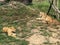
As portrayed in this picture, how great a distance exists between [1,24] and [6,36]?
37.7 inches

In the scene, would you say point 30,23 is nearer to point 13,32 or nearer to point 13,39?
point 13,32

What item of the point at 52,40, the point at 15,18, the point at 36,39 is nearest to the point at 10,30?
the point at 36,39

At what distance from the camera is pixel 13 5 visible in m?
9.48

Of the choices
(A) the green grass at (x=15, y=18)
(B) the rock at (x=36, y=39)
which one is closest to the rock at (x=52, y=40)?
(B) the rock at (x=36, y=39)

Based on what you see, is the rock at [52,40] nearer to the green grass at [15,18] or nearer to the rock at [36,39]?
the rock at [36,39]

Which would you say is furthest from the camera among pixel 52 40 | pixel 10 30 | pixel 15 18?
pixel 15 18

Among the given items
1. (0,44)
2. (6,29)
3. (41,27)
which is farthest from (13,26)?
(0,44)

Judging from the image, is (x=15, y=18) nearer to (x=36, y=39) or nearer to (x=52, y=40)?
(x=36, y=39)

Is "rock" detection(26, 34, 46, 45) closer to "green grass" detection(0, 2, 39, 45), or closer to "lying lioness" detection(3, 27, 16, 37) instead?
"green grass" detection(0, 2, 39, 45)

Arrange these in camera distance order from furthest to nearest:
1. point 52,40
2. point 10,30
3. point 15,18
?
point 15,18
point 10,30
point 52,40

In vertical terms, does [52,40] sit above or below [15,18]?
below

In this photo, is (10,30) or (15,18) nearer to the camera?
(10,30)

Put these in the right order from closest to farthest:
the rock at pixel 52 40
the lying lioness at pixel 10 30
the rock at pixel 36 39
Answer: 1. the rock at pixel 36 39
2. the rock at pixel 52 40
3. the lying lioness at pixel 10 30

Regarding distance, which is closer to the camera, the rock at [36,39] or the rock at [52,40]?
the rock at [36,39]
